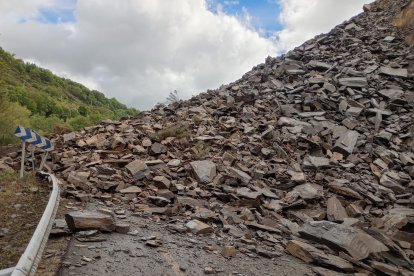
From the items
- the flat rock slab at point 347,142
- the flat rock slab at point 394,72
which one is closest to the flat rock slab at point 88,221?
the flat rock slab at point 347,142

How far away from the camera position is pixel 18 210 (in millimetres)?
6285

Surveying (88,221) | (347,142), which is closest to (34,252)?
(88,221)

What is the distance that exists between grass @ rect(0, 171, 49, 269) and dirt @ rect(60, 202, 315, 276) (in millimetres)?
740

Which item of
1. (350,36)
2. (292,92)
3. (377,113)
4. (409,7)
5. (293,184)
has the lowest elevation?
(293,184)

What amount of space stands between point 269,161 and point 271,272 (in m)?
6.20

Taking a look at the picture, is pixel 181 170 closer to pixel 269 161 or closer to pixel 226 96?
pixel 269 161

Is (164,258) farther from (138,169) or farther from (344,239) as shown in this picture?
(138,169)

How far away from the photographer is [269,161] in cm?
1098

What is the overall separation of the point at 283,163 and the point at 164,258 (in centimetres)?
692

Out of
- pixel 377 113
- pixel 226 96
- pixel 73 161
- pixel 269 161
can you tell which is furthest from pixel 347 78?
pixel 73 161

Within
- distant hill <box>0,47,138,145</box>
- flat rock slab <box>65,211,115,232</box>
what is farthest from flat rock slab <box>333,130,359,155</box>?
distant hill <box>0,47,138,145</box>

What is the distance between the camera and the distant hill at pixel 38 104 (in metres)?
34.2

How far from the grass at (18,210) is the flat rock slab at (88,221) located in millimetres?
612

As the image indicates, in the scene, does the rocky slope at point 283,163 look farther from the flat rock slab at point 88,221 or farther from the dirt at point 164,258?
the flat rock slab at point 88,221
